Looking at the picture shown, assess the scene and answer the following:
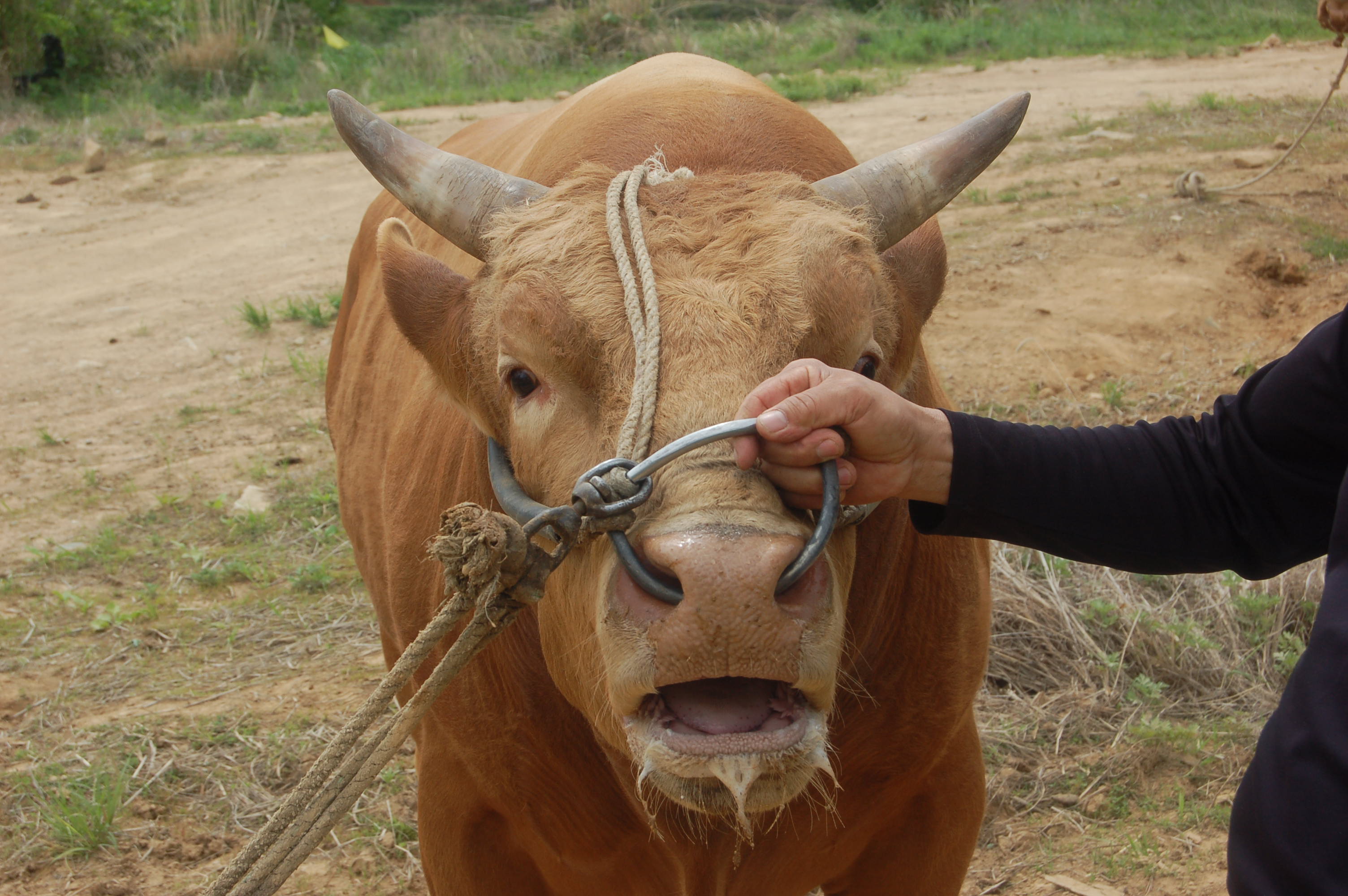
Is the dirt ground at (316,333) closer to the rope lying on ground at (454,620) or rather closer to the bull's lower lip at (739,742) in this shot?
the rope lying on ground at (454,620)

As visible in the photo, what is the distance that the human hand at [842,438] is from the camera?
1.86 meters

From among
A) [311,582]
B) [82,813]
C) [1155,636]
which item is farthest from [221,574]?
[1155,636]

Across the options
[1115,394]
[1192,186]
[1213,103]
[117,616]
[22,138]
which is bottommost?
[117,616]

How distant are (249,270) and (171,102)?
9079 mm

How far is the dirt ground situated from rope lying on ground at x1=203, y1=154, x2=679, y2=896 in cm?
200

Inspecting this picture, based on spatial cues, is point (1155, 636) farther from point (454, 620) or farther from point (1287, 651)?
point (454, 620)

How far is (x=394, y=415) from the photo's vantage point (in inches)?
153

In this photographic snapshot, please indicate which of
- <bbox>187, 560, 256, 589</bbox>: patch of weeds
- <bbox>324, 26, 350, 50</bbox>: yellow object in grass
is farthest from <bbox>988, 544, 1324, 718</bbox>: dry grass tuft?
<bbox>324, 26, 350, 50</bbox>: yellow object in grass

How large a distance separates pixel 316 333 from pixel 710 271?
23.8 ft

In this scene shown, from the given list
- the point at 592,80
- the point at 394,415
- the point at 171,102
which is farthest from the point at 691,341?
the point at 171,102

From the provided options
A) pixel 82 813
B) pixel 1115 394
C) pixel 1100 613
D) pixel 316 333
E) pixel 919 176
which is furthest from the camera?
pixel 316 333

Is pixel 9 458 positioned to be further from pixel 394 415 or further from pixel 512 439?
pixel 512 439

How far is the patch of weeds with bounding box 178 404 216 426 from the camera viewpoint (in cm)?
768

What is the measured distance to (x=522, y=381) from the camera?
7.68 ft
